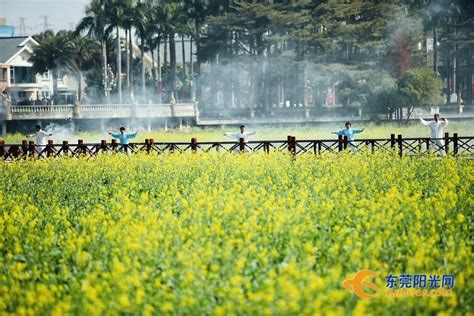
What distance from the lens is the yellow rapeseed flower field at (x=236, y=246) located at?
9.67 meters

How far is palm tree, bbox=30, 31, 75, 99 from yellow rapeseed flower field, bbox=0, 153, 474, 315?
58.1 meters

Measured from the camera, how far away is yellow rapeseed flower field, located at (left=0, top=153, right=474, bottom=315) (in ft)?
31.7

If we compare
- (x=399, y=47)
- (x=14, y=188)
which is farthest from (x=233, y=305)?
(x=399, y=47)

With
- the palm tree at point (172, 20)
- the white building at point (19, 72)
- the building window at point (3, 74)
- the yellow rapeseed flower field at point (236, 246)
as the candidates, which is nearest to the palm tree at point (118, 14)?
the palm tree at point (172, 20)

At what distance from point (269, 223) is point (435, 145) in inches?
626

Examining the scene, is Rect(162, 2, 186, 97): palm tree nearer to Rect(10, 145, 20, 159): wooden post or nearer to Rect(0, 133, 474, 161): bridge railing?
Rect(10, 145, 20, 159): wooden post

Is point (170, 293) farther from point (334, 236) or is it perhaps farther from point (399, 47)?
point (399, 47)

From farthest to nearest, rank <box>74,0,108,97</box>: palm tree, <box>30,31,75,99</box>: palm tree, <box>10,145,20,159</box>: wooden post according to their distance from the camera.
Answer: <box>30,31,75,99</box>: palm tree < <box>74,0,108,97</box>: palm tree < <box>10,145,20,159</box>: wooden post

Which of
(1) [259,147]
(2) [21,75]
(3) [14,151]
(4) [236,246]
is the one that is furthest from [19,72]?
(4) [236,246]

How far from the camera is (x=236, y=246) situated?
12.4 meters

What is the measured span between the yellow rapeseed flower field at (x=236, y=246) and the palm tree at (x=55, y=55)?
58092 mm

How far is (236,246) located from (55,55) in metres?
66.8

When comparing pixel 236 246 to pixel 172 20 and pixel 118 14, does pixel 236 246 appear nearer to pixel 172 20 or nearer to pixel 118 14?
pixel 118 14

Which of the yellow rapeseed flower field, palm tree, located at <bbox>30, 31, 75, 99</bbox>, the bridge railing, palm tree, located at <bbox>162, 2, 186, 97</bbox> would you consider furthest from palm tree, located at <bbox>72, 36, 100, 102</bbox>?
the yellow rapeseed flower field
